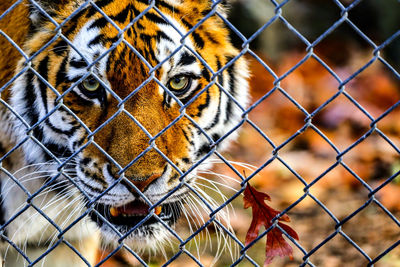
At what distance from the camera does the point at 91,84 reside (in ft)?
6.78

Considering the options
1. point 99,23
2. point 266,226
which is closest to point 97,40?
point 99,23

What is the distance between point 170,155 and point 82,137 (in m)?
0.37

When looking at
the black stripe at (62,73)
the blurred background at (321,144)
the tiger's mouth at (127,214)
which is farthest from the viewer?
the blurred background at (321,144)

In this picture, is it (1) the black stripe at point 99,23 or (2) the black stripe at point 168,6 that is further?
(2) the black stripe at point 168,6

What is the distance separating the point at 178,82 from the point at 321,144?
88.8 inches

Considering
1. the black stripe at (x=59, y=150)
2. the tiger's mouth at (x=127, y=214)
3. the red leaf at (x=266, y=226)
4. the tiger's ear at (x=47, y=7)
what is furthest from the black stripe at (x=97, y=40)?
the red leaf at (x=266, y=226)

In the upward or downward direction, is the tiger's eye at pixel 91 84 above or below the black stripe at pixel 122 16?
below

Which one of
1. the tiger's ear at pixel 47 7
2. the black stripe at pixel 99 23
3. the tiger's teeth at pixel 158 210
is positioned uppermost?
the tiger's ear at pixel 47 7

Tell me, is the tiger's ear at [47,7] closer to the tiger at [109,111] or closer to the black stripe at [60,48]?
the tiger at [109,111]

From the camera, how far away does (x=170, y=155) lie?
204cm

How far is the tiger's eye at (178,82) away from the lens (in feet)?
6.81

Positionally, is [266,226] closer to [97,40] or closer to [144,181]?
[144,181]

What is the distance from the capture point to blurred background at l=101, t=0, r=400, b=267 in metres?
3.01

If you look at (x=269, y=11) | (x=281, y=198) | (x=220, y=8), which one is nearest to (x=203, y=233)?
(x=281, y=198)
